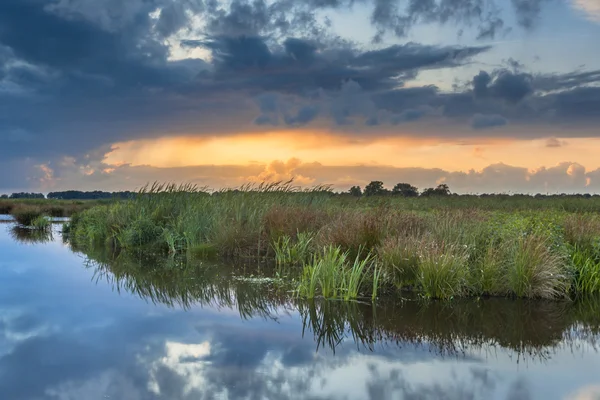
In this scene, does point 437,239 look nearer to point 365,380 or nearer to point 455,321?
point 455,321

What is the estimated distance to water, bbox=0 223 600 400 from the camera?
20.8ft

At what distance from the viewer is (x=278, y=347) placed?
25.7 ft

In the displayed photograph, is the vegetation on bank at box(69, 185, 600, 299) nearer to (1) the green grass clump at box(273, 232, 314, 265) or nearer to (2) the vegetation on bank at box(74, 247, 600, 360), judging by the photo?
(1) the green grass clump at box(273, 232, 314, 265)

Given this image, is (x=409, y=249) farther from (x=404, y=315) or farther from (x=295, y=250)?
(x=295, y=250)

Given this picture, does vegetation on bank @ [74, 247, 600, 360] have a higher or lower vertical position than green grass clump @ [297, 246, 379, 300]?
lower

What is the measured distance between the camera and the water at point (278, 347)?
634 cm

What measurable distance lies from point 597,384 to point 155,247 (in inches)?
634

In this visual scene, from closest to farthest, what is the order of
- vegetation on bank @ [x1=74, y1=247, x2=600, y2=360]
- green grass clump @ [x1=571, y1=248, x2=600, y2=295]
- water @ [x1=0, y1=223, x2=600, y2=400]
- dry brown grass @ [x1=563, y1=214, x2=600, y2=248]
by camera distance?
water @ [x1=0, y1=223, x2=600, y2=400] < vegetation on bank @ [x1=74, y1=247, x2=600, y2=360] < green grass clump @ [x1=571, y1=248, x2=600, y2=295] < dry brown grass @ [x1=563, y1=214, x2=600, y2=248]

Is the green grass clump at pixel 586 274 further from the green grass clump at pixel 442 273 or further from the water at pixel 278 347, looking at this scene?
the green grass clump at pixel 442 273

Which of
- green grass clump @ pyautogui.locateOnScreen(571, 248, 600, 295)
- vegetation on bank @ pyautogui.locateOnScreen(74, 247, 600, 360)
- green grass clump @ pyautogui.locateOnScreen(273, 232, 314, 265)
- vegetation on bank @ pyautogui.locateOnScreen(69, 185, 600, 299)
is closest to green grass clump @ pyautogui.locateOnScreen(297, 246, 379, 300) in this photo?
vegetation on bank @ pyautogui.locateOnScreen(69, 185, 600, 299)

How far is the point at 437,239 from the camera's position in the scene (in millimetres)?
12305

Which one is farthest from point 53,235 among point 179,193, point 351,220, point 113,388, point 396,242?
point 113,388

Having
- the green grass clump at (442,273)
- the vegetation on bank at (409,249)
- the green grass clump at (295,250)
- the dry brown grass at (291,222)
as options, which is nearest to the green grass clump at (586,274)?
the vegetation on bank at (409,249)

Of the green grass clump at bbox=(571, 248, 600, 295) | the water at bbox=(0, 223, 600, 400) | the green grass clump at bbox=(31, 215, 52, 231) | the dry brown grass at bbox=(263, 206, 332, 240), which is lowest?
the water at bbox=(0, 223, 600, 400)
